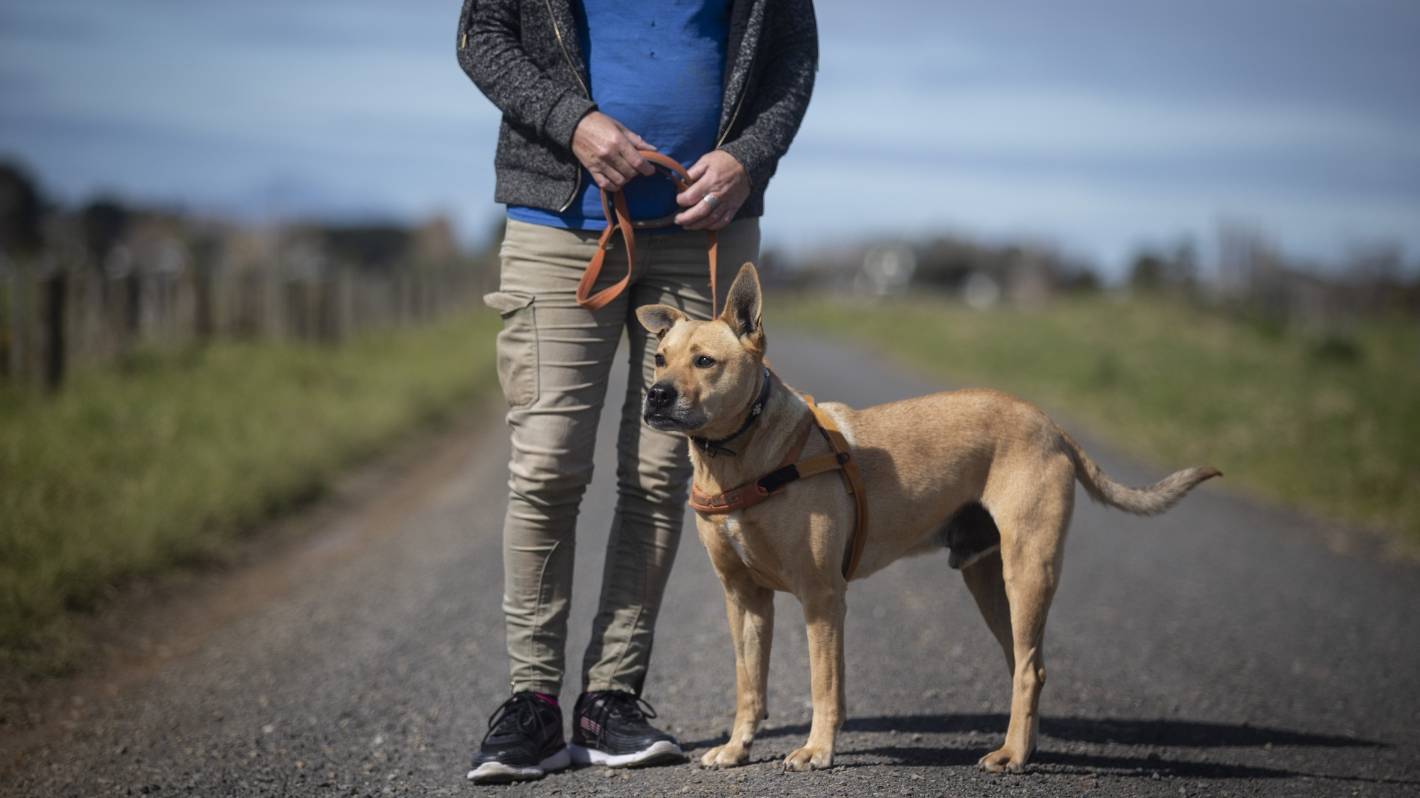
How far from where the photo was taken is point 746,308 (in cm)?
345

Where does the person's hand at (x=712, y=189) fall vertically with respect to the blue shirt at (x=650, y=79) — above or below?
below

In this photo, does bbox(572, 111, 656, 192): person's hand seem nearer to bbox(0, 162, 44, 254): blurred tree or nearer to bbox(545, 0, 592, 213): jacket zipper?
bbox(545, 0, 592, 213): jacket zipper

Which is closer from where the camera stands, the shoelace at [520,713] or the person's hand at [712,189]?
the person's hand at [712,189]

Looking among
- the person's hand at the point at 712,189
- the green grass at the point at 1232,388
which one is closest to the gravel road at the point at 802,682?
the person's hand at the point at 712,189

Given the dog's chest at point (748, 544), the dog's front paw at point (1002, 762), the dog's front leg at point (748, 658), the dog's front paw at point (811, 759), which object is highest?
the dog's chest at point (748, 544)

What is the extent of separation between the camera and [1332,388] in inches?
565

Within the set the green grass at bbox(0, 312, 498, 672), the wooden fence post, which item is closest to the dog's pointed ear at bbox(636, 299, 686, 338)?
the green grass at bbox(0, 312, 498, 672)

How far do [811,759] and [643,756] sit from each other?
51 centimetres

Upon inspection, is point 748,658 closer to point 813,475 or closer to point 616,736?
point 616,736

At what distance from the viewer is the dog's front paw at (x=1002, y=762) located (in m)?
3.62

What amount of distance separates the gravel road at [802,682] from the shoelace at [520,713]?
0.17 m

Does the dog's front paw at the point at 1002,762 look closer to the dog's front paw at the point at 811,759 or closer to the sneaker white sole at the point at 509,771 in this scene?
the dog's front paw at the point at 811,759

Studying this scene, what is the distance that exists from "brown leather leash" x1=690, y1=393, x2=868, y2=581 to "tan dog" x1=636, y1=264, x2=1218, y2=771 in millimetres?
23

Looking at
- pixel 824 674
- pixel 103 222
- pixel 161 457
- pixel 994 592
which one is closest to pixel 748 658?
pixel 824 674
